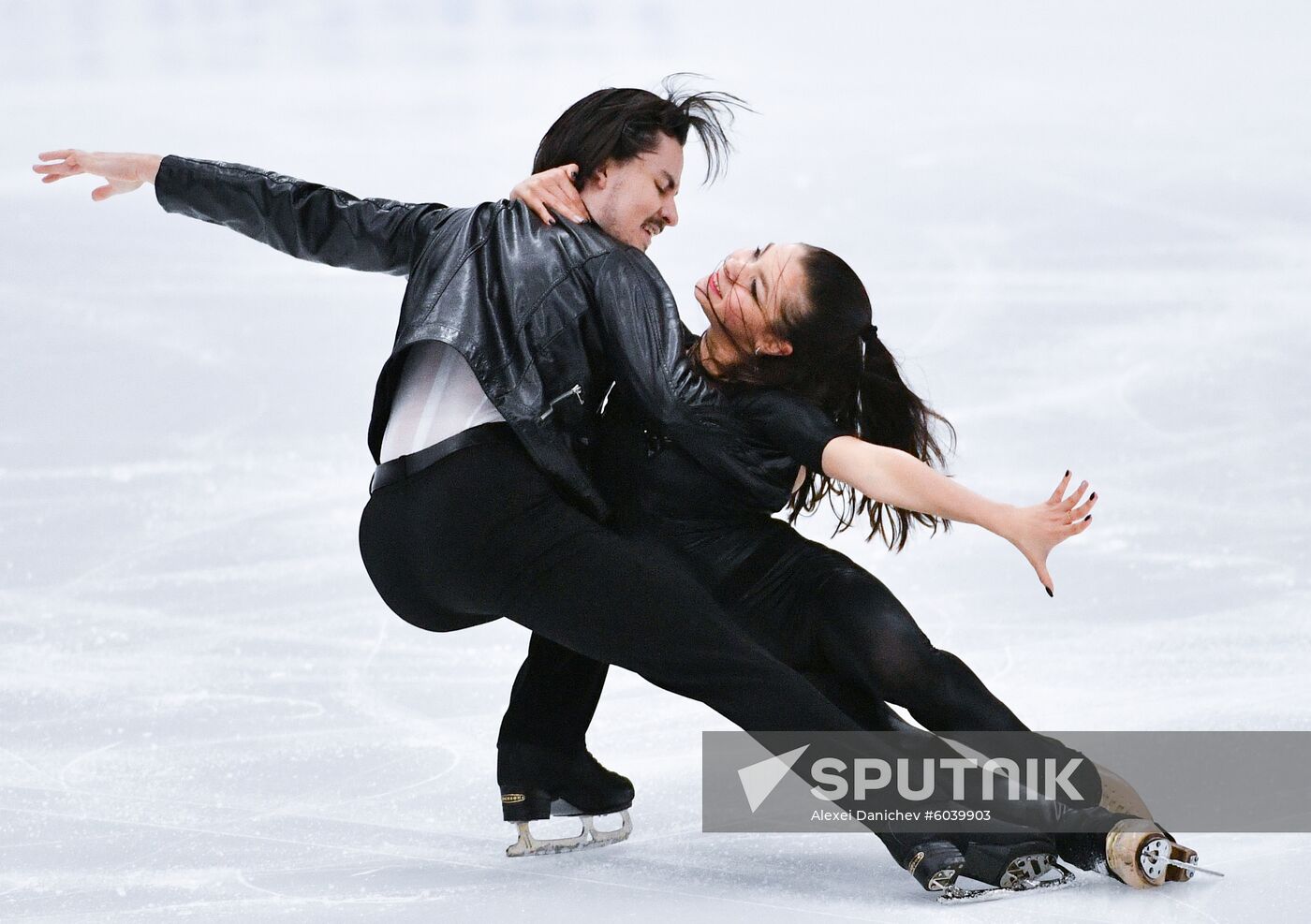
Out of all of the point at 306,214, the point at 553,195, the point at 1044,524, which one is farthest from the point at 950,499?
the point at 306,214

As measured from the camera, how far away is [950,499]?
2504mm

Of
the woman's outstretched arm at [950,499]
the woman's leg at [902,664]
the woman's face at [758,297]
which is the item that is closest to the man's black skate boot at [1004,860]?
the woman's leg at [902,664]

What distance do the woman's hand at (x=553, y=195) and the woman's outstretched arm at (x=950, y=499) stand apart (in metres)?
0.67

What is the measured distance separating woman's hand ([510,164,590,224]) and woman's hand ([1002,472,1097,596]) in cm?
99

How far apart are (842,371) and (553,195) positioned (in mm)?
630

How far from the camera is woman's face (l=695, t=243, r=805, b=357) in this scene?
9.28 ft

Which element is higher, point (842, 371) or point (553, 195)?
point (553, 195)

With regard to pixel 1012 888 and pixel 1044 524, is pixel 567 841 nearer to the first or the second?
pixel 1012 888

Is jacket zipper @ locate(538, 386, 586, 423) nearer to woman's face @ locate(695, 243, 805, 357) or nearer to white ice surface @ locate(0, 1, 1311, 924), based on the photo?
woman's face @ locate(695, 243, 805, 357)

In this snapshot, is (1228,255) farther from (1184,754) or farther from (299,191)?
(299,191)

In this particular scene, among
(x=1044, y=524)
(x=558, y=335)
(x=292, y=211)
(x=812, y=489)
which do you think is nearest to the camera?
(x=1044, y=524)

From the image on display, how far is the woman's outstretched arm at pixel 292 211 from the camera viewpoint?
2992 mm

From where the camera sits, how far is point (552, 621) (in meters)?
2.69
